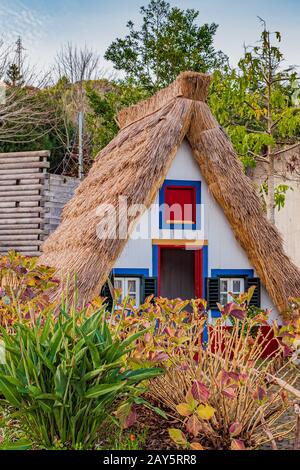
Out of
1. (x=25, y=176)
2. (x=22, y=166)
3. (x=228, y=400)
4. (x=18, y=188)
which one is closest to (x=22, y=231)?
(x=18, y=188)

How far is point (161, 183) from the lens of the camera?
9.20 meters

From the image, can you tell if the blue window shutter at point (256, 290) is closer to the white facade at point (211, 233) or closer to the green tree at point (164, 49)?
the white facade at point (211, 233)

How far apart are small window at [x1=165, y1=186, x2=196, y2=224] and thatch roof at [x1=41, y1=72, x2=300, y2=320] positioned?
33 cm

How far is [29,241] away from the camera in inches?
659

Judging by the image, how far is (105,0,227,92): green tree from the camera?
1880cm

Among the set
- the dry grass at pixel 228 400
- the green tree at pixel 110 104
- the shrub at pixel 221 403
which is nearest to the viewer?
the shrub at pixel 221 403

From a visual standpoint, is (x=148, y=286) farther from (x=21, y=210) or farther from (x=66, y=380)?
(x=21, y=210)

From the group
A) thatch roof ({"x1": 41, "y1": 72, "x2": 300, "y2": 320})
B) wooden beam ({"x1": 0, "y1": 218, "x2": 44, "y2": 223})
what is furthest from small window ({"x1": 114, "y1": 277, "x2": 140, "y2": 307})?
wooden beam ({"x1": 0, "y1": 218, "x2": 44, "y2": 223})

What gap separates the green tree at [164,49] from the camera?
18797 mm

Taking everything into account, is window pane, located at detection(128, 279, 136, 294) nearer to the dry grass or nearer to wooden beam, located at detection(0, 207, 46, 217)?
the dry grass

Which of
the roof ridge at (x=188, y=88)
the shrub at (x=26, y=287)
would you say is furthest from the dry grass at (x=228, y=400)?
the roof ridge at (x=188, y=88)

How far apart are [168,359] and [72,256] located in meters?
4.49

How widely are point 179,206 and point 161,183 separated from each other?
1.51 ft

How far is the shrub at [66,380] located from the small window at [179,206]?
546cm
